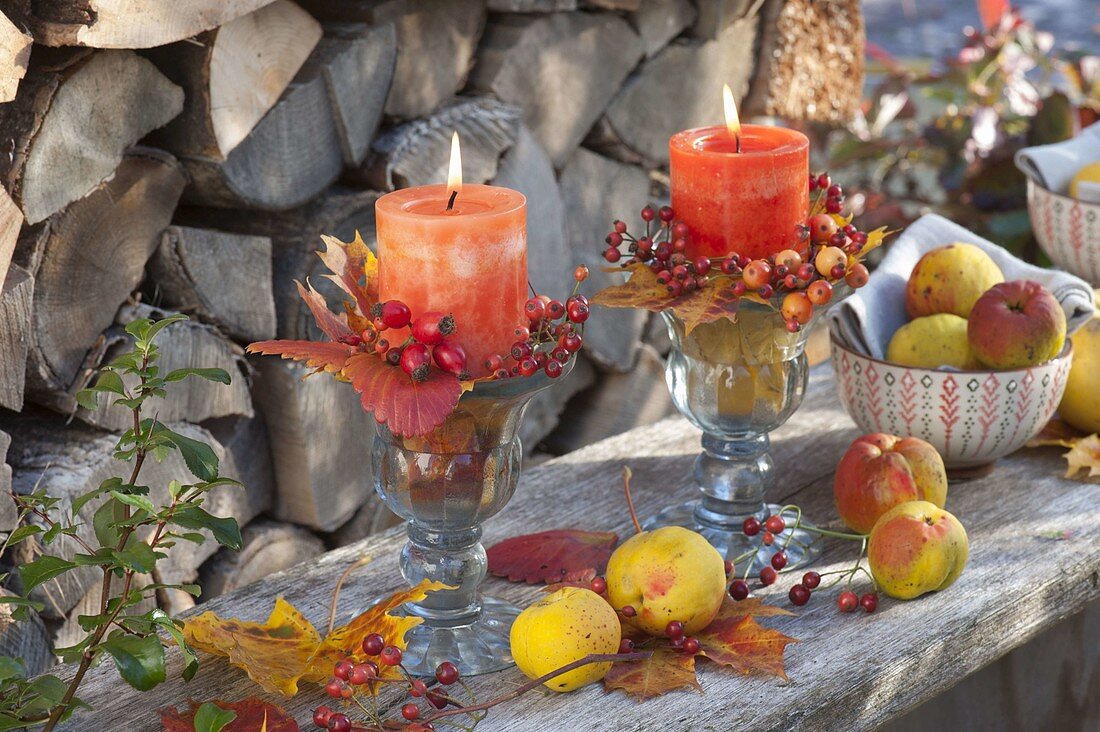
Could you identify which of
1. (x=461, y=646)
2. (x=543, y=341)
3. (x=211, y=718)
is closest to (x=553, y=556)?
(x=461, y=646)

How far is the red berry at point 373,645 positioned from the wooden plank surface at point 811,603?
8 centimetres

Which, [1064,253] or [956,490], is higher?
[1064,253]

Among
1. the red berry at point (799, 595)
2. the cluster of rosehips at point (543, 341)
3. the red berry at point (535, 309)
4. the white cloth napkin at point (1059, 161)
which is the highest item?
the red berry at point (535, 309)

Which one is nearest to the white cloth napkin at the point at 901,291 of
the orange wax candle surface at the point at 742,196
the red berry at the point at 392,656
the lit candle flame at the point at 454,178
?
the orange wax candle surface at the point at 742,196

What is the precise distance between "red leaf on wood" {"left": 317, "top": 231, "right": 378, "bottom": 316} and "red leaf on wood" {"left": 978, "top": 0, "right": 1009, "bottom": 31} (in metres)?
2.02

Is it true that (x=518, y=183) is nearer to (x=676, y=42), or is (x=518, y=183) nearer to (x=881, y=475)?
(x=676, y=42)

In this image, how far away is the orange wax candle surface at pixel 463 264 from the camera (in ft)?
2.79

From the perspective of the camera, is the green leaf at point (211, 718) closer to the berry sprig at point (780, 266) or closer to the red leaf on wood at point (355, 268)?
the red leaf on wood at point (355, 268)

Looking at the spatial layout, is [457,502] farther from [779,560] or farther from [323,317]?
[779,560]

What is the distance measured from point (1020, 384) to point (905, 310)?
0.60 feet

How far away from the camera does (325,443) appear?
148cm

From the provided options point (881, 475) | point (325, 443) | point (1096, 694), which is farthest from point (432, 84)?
point (1096, 694)

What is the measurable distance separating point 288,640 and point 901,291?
76 cm

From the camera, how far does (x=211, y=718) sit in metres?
0.80
